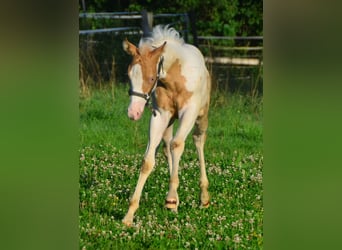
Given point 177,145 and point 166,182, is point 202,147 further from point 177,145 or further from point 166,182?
point 166,182

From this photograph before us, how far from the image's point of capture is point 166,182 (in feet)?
19.8

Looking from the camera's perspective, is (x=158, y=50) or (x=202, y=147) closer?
(x=158, y=50)

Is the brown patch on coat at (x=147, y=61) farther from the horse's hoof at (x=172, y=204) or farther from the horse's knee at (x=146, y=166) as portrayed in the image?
the horse's hoof at (x=172, y=204)

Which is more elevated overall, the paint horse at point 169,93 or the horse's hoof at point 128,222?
the paint horse at point 169,93

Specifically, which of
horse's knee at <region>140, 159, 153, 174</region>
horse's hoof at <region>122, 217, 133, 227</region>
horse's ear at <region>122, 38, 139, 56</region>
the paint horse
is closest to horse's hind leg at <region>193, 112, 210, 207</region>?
the paint horse

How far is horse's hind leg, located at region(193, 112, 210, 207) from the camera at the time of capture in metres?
5.96

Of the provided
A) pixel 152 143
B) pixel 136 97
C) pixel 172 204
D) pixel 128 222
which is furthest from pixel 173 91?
pixel 128 222

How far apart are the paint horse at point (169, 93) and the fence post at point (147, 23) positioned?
0.03 m

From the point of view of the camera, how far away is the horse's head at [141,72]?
19.2 feet

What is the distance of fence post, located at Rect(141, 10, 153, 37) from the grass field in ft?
1.26

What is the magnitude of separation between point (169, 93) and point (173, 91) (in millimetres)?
27

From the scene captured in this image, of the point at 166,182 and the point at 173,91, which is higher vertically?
the point at 173,91

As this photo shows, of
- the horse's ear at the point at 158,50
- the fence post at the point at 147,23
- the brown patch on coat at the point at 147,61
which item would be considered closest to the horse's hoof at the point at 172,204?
the brown patch on coat at the point at 147,61
